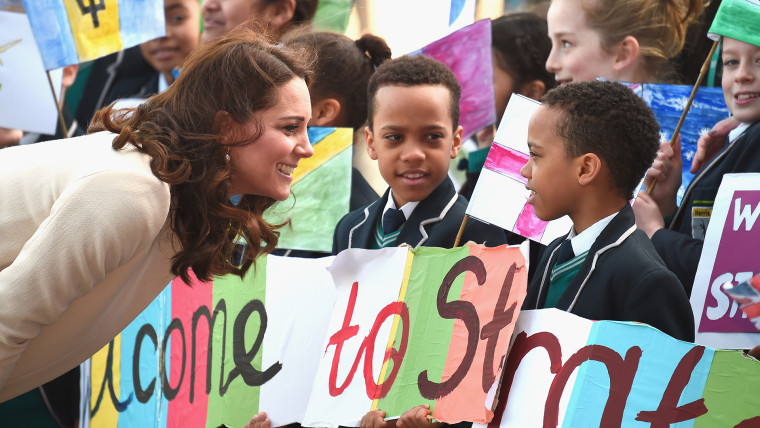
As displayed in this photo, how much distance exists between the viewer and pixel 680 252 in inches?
117

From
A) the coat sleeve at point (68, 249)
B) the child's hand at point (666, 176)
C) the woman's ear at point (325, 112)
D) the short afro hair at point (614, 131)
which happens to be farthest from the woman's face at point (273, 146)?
the woman's ear at point (325, 112)

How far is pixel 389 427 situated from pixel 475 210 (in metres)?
0.77

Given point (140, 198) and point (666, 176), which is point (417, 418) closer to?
point (140, 198)

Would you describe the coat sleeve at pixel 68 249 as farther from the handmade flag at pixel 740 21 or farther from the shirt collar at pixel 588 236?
the handmade flag at pixel 740 21

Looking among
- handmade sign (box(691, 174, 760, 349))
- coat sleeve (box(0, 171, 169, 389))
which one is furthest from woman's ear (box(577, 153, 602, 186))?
coat sleeve (box(0, 171, 169, 389))

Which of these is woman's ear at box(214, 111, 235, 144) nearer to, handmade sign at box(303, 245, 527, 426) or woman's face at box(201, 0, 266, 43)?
handmade sign at box(303, 245, 527, 426)

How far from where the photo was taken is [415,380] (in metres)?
2.68

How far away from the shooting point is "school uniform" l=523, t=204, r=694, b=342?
2398mm

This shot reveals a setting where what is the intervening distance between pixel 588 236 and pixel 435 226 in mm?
685

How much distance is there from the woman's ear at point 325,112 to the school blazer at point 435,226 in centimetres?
92

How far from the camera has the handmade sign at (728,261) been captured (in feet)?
8.89

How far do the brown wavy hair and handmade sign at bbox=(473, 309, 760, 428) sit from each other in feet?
2.74

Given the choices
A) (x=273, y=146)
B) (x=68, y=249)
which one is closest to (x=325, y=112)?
(x=273, y=146)

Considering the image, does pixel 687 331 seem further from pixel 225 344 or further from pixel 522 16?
pixel 522 16
